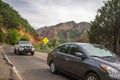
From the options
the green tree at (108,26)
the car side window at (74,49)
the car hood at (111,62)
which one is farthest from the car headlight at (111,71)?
the green tree at (108,26)

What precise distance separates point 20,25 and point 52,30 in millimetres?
→ 39664

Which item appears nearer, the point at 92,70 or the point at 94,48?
the point at 92,70

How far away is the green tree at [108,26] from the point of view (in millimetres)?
22766

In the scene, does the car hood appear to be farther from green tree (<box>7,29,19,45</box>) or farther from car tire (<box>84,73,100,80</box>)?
green tree (<box>7,29,19,45</box>)

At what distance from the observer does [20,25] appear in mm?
123812

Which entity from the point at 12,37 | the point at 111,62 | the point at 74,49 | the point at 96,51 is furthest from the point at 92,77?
the point at 12,37

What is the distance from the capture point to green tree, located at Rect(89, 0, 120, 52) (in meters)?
22.8

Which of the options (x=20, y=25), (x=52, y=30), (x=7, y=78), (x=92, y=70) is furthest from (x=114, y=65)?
(x=52, y=30)

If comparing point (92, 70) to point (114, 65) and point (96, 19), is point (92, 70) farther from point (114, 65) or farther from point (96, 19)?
point (96, 19)

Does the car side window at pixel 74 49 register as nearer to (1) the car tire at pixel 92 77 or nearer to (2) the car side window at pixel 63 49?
(2) the car side window at pixel 63 49

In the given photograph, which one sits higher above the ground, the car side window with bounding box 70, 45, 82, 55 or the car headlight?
the car side window with bounding box 70, 45, 82, 55

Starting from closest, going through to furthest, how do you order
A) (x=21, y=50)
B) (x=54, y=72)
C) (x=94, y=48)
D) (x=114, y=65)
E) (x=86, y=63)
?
(x=114, y=65)
(x=86, y=63)
(x=94, y=48)
(x=54, y=72)
(x=21, y=50)

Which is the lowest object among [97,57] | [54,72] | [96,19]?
[54,72]

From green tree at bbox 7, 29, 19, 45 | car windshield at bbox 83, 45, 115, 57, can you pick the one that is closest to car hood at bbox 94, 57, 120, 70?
car windshield at bbox 83, 45, 115, 57
